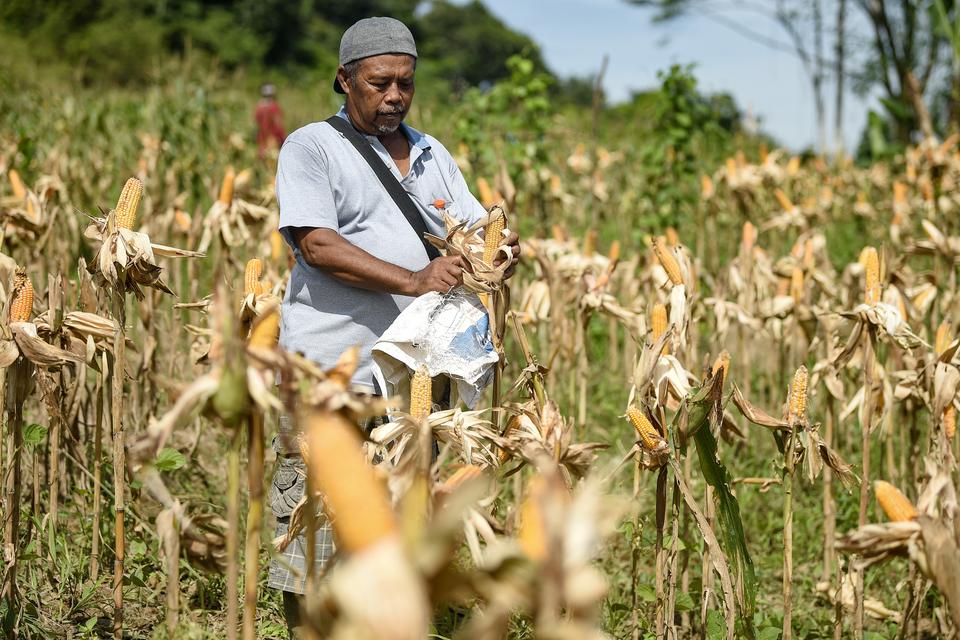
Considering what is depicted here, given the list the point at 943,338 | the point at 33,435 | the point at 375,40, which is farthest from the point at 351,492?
the point at 943,338

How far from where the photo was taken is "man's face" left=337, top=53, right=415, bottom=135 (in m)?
2.68

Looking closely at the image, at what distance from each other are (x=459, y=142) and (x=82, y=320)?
5.17 m

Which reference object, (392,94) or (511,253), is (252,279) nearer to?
(392,94)

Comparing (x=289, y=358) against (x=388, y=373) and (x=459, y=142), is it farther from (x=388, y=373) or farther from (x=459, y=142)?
(x=459, y=142)

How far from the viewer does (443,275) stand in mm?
2475

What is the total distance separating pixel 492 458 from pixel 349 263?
659 millimetres

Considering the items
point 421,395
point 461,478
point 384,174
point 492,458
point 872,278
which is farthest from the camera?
point 872,278

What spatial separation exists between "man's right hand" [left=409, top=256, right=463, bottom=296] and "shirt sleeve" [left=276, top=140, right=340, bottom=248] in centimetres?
30

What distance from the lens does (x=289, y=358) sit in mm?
1469

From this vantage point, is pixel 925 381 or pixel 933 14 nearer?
pixel 925 381

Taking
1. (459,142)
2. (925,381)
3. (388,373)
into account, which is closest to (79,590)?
(388,373)

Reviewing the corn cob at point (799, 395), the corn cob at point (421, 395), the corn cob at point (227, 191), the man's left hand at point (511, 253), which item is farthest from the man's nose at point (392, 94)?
the corn cob at point (227, 191)

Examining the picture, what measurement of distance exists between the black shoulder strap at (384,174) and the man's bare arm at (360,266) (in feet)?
0.80

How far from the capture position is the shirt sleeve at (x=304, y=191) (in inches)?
100
